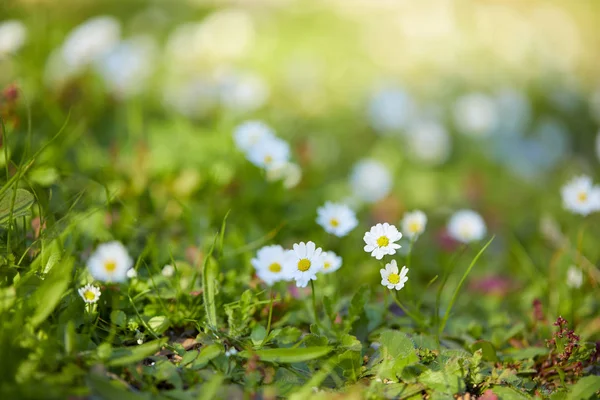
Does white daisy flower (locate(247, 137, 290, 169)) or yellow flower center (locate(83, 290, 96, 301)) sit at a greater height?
white daisy flower (locate(247, 137, 290, 169))

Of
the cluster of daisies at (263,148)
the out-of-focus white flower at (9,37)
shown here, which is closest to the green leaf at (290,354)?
the cluster of daisies at (263,148)

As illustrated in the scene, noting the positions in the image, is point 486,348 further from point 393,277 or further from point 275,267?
point 275,267

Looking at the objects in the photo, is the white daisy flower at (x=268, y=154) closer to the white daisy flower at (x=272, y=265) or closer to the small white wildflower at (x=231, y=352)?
the white daisy flower at (x=272, y=265)

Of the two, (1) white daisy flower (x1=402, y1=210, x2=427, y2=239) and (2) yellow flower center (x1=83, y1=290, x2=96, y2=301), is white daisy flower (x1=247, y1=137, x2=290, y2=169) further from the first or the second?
(2) yellow flower center (x1=83, y1=290, x2=96, y2=301)

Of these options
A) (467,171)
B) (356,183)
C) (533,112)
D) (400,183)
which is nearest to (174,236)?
(356,183)

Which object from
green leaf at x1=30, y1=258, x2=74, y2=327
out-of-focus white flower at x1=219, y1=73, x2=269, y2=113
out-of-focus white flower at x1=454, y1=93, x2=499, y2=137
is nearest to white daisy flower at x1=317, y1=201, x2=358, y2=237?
green leaf at x1=30, y1=258, x2=74, y2=327
